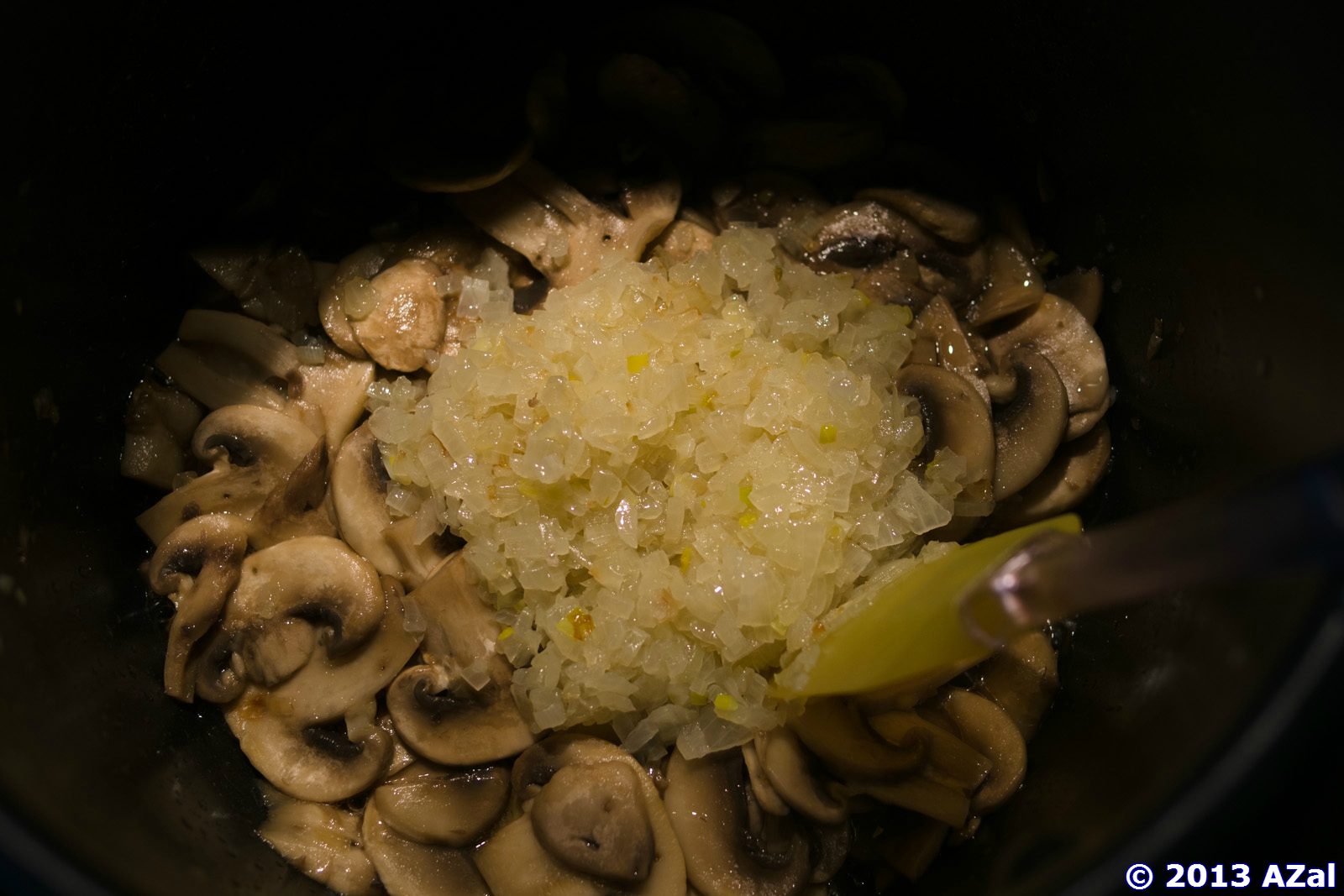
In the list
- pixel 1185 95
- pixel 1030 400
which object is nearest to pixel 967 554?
pixel 1030 400

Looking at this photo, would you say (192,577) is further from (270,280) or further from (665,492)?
(665,492)

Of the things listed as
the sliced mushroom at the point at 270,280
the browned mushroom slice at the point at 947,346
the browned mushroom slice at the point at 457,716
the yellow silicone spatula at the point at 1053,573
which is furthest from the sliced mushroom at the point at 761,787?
the sliced mushroom at the point at 270,280

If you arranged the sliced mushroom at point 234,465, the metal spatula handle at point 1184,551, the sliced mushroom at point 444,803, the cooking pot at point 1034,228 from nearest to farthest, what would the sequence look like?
the metal spatula handle at point 1184,551
the cooking pot at point 1034,228
the sliced mushroom at point 444,803
the sliced mushroom at point 234,465

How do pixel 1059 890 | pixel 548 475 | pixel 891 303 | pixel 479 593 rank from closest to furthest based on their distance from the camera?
pixel 1059 890 → pixel 548 475 → pixel 479 593 → pixel 891 303

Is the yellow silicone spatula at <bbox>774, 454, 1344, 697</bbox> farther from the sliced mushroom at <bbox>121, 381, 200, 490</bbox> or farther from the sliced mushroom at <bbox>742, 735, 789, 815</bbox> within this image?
the sliced mushroom at <bbox>121, 381, 200, 490</bbox>

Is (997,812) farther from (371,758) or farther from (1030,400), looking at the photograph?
(371,758)

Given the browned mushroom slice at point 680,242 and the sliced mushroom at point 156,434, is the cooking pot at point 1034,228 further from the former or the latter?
the browned mushroom slice at point 680,242

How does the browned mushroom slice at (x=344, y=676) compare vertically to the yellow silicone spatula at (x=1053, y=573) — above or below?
below
